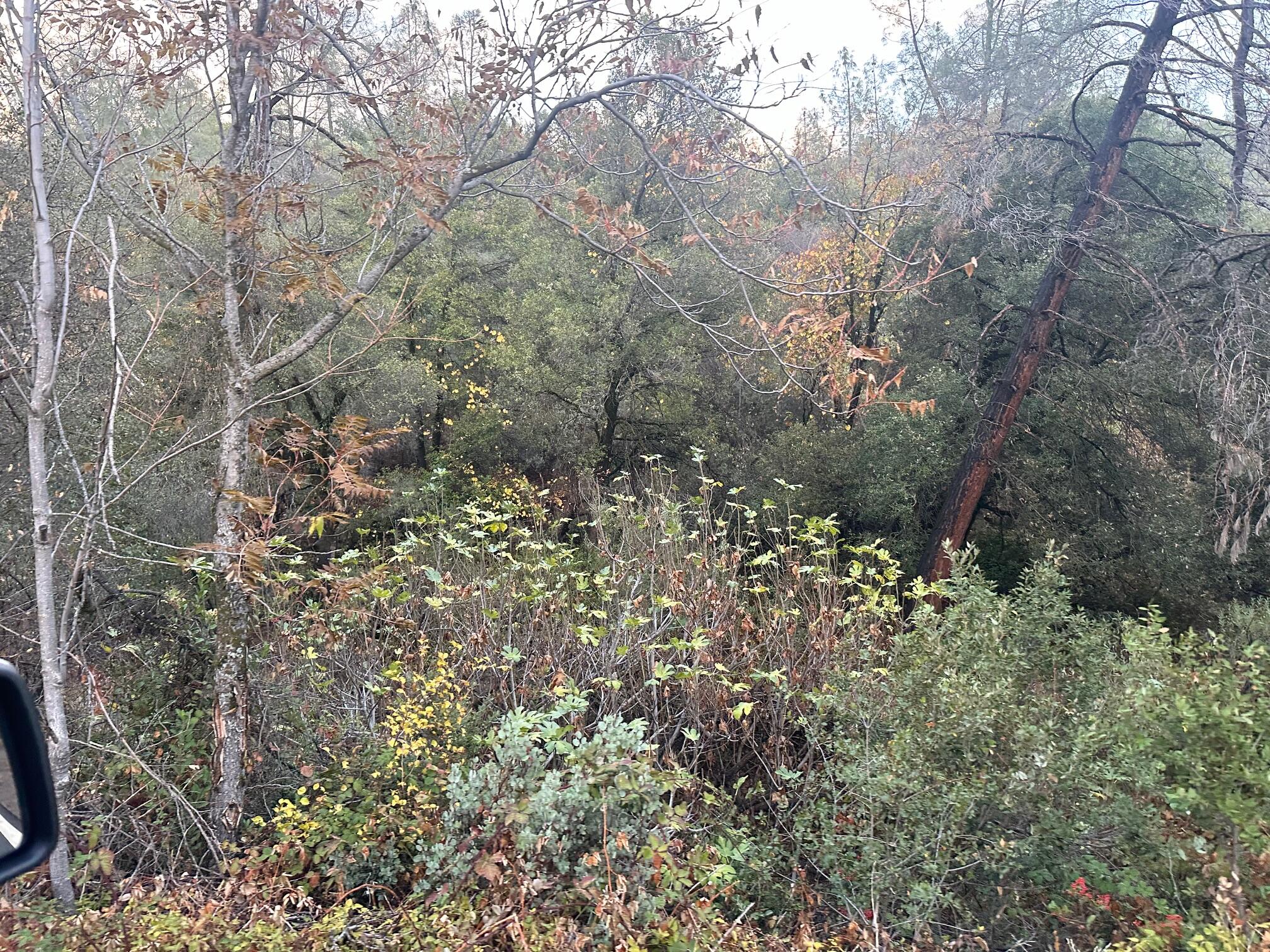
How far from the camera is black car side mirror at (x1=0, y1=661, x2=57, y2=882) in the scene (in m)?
1.96

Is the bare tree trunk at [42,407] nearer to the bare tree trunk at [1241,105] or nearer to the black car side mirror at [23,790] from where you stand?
the black car side mirror at [23,790]

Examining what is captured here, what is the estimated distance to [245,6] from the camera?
387cm

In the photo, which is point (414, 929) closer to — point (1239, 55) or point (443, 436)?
point (1239, 55)

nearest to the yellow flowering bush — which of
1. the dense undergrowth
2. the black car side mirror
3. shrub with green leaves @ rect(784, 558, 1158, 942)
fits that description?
the dense undergrowth

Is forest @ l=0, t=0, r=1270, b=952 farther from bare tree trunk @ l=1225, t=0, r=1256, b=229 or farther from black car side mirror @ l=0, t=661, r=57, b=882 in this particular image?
black car side mirror @ l=0, t=661, r=57, b=882

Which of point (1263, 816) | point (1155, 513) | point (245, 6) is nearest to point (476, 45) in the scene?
point (245, 6)

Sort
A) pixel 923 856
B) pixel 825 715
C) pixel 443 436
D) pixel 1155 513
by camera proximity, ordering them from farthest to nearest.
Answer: pixel 443 436 → pixel 1155 513 → pixel 825 715 → pixel 923 856

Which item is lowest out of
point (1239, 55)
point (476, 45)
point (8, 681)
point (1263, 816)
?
point (1263, 816)

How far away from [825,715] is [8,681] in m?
4.13

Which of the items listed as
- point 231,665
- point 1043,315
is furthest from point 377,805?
point 1043,315

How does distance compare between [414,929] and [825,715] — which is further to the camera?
[825,715]

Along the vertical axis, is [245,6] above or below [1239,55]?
below

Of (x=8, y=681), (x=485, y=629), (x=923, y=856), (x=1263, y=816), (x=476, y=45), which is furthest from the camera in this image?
(x=485, y=629)

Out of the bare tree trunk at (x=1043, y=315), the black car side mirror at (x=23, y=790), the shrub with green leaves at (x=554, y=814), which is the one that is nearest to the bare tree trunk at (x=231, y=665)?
the shrub with green leaves at (x=554, y=814)
